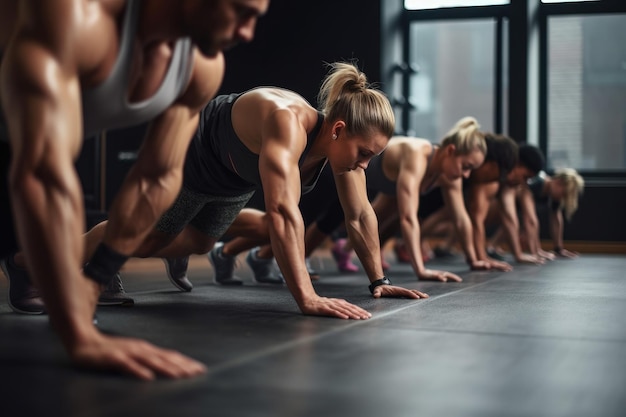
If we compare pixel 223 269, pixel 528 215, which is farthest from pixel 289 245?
pixel 528 215

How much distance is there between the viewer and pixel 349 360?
4.96ft

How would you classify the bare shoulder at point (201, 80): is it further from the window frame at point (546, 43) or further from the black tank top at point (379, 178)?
the window frame at point (546, 43)

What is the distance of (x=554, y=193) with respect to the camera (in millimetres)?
6523

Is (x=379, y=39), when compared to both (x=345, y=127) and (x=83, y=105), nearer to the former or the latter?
(x=345, y=127)

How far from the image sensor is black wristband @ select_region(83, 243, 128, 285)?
165cm

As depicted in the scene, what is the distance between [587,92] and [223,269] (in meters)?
5.62

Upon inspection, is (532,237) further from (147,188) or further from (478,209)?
(147,188)

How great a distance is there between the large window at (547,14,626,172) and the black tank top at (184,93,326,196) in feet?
19.4

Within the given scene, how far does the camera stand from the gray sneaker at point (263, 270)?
3.51 m

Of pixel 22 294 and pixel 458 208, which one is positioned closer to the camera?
pixel 22 294

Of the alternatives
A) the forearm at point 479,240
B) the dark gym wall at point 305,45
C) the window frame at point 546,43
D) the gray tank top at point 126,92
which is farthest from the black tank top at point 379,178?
the window frame at point 546,43

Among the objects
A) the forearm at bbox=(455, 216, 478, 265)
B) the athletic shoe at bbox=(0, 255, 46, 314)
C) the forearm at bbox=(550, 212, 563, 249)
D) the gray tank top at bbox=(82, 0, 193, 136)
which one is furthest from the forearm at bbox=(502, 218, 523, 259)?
the gray tank top at bbox=(82, 0, 193, 136)

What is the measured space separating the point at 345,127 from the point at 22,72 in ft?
4.22

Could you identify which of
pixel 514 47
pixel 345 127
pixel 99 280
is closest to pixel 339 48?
pixel 514 47
